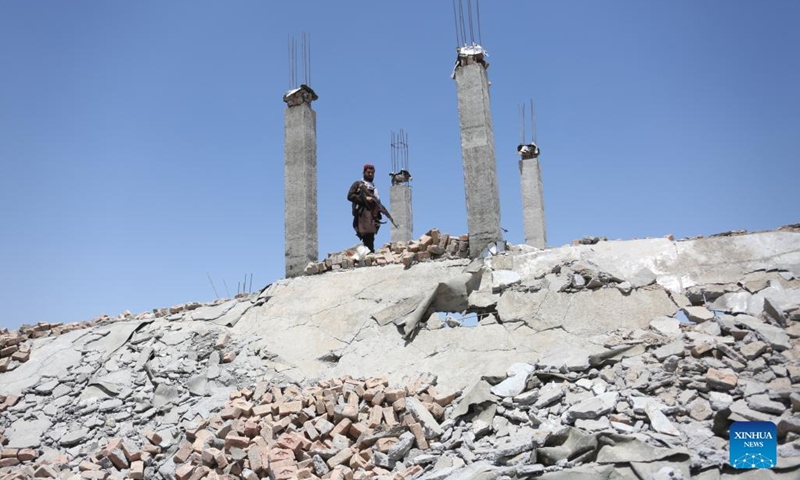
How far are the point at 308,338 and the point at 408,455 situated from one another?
290cm

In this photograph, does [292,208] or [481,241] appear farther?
[292,208]

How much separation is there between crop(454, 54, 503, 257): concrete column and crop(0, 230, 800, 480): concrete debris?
44 centimetres

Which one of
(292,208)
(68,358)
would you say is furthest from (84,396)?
(292,208)

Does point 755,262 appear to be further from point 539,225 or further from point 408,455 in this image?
point 539,225

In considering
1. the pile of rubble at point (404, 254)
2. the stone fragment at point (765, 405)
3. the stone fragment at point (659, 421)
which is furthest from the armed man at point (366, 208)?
the stone fragment at point (765, 405)

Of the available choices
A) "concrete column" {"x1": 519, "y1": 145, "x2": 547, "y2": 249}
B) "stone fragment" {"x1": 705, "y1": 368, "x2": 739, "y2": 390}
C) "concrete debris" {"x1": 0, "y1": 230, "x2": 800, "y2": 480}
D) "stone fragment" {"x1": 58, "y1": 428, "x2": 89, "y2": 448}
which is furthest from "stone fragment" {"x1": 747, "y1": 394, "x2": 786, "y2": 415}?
"concrete column" {"x1": 519, "y1": 145, "x2": 547, "y2": 249}

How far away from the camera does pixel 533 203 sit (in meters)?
14.7

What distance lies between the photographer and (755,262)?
5805 millimetres

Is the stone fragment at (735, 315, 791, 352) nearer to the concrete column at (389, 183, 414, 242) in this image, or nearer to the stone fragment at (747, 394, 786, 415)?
the stone fragment at (747, 394, 786, 415)

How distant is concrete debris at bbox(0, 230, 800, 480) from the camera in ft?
13.7

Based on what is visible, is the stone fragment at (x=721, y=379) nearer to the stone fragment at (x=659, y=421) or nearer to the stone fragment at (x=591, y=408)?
the stone fragment at (x=659, y=421)

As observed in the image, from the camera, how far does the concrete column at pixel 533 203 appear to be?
14617 mm

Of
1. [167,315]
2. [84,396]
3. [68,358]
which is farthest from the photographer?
[167,315]

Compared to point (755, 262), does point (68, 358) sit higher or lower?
lower
